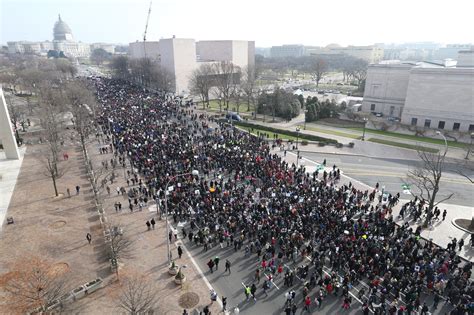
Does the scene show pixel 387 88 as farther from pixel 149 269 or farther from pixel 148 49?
pixel 148 49

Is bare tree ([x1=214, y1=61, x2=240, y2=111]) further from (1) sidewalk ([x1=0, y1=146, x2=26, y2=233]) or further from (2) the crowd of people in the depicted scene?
(1) sidewalk ([x1=0, y1=146, x2=26, y2=233])

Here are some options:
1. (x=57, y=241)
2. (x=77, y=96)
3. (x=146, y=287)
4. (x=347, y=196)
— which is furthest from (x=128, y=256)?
(x=77, y=96)

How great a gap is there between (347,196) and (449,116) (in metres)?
34.2

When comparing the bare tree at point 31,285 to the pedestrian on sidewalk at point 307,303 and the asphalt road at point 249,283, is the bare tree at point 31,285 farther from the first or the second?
the pedestrian on sidewalk at point 307,303

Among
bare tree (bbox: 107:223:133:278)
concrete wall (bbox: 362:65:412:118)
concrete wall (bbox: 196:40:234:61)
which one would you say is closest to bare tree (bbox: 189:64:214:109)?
concrete wall (bbox: 196:40:234:61)

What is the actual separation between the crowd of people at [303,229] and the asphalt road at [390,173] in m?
3.99

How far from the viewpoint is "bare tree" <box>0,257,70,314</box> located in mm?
15031

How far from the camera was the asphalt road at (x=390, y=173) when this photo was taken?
30.4m

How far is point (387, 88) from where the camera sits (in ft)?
197

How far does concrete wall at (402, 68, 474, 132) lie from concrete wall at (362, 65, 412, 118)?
602cm

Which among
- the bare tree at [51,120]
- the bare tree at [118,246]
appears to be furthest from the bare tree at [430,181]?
the bare tree at [51,120]

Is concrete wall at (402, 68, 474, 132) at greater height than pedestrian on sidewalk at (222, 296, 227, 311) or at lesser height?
greater

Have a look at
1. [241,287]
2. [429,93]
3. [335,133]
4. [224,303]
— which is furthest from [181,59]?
[224,303]

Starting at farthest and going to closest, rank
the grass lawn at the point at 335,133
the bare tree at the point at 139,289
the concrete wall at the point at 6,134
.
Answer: the grass lawn at the point at 335,133
the concrete wall at the point at 6,134
the bare tree at the point at 139,289
